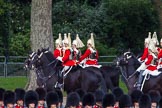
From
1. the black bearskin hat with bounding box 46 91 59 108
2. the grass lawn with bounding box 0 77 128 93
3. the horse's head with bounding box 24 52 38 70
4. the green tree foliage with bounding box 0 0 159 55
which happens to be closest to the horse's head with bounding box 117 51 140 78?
the horse's head with bounding box 24 52 38 70

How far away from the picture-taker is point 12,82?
28.3m

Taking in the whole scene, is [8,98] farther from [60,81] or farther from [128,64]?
[128,64]

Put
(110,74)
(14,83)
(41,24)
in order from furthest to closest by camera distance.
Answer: (14,83) → (41,24) → (110,74)

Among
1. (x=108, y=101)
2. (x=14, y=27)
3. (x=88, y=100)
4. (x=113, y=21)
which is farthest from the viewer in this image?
(x=14, y=27)

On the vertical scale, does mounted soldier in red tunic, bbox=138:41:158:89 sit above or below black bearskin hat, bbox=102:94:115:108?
above

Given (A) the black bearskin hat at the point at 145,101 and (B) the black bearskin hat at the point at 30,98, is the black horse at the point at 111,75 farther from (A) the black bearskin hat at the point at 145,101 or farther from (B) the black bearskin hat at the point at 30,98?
(B) the black bearskin hat at the point at 30,98

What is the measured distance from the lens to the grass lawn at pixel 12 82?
26.6 meters

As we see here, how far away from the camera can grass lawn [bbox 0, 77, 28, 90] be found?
87.3 feet

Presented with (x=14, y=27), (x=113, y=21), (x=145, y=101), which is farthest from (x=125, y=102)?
(x=14, y=27)

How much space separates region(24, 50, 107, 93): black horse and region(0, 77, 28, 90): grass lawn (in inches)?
260

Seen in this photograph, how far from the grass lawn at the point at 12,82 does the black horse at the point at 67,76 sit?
6.60 metres

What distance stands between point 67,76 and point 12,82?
345 inches

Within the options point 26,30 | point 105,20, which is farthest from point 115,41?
point 26,30

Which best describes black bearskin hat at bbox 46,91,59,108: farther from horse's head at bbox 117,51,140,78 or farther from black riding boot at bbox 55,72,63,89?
horse's head at bbox 117,51,140,78
